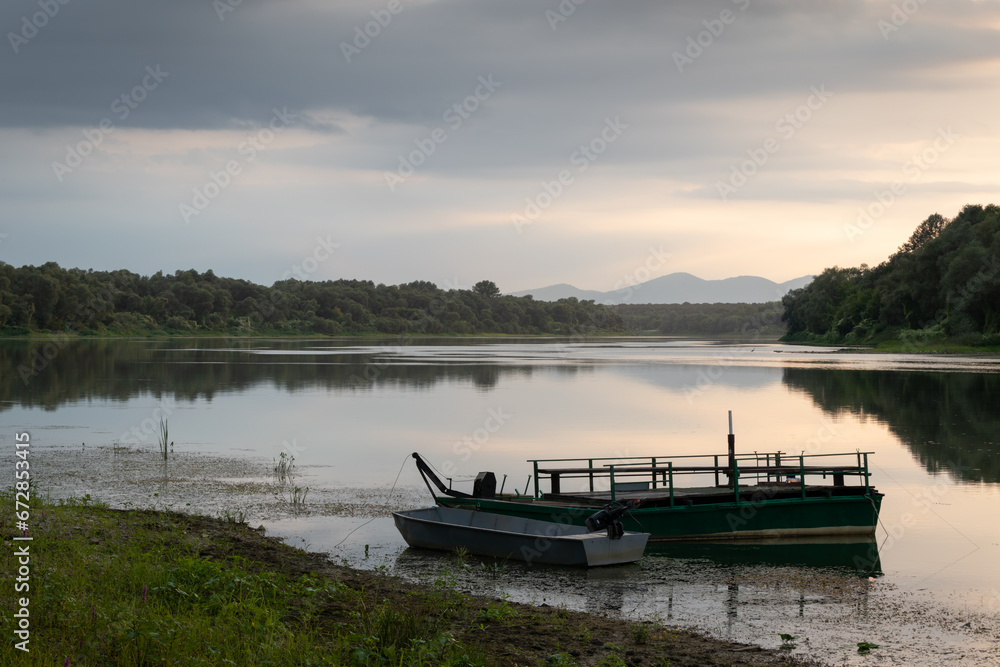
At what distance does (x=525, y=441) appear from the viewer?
96.7 feet

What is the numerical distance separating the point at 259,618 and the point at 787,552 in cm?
1072

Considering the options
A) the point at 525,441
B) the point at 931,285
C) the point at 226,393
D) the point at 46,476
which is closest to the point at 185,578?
the point at 46,476

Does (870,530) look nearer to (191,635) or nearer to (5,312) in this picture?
(191,635)

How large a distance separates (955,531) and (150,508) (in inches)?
627

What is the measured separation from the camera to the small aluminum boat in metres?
14.3

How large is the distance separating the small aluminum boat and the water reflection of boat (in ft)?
5.60

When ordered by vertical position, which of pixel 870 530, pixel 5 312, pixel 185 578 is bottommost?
pixel 870 530

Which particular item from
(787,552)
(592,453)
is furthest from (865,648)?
(592,453)

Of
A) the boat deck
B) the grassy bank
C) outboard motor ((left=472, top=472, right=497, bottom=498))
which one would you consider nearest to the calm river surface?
the boat deck

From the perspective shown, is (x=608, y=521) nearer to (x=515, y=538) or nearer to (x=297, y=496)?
(x=515, y=538)

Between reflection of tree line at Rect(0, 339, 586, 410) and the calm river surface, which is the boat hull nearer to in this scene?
the calm river surface

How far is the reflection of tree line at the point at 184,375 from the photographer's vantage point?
142ft

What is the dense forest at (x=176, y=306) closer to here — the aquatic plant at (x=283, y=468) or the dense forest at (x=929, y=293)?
the dense forest at (x=929, y=293)

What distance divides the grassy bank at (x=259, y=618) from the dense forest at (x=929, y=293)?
88775mm
